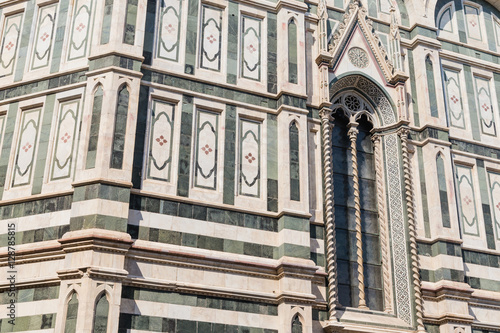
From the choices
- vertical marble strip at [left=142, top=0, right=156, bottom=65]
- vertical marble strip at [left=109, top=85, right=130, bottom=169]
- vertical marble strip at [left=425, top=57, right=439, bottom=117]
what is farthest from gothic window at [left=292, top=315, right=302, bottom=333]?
vertical marble strip at [left=425, top=57, right=439, bottom=117]

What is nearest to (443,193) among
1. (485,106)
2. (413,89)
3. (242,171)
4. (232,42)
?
(413,89)

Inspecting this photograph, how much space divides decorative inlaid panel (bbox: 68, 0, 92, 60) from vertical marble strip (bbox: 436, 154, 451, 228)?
9.86 meters

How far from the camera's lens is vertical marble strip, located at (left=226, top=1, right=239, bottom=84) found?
691 inches

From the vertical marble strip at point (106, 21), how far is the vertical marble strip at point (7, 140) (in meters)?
2.78

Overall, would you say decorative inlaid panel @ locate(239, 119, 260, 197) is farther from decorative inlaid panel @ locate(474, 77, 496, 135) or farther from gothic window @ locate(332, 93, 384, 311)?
decorative inlaid panel @ locate(474, 77, 496, 135)

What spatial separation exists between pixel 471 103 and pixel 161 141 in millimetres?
10093

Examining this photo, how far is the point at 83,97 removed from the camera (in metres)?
16.2

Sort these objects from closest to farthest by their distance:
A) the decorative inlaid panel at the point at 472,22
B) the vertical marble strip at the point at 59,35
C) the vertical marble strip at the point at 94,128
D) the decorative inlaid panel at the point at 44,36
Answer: the vertical marble strip at the point at 94,128
the vertical marble strip at the point at 59,35
the decorative inlaid panel at the point at 44,36
the decorative inlaid panel at the point at 472,22

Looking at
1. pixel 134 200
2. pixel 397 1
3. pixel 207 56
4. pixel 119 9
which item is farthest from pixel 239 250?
pixel 397 1

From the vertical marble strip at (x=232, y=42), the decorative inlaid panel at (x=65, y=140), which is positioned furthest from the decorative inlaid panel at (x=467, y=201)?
the decorative inlaid panel at (x=65, y=140)

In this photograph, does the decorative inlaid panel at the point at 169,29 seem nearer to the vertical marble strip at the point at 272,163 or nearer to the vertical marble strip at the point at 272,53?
the vertical marble strip at the point at 272,53

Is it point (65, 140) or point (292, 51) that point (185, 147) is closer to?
point (65, 140)

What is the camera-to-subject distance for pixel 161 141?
16.0 metres

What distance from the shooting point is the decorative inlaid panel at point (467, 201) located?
1897cm
